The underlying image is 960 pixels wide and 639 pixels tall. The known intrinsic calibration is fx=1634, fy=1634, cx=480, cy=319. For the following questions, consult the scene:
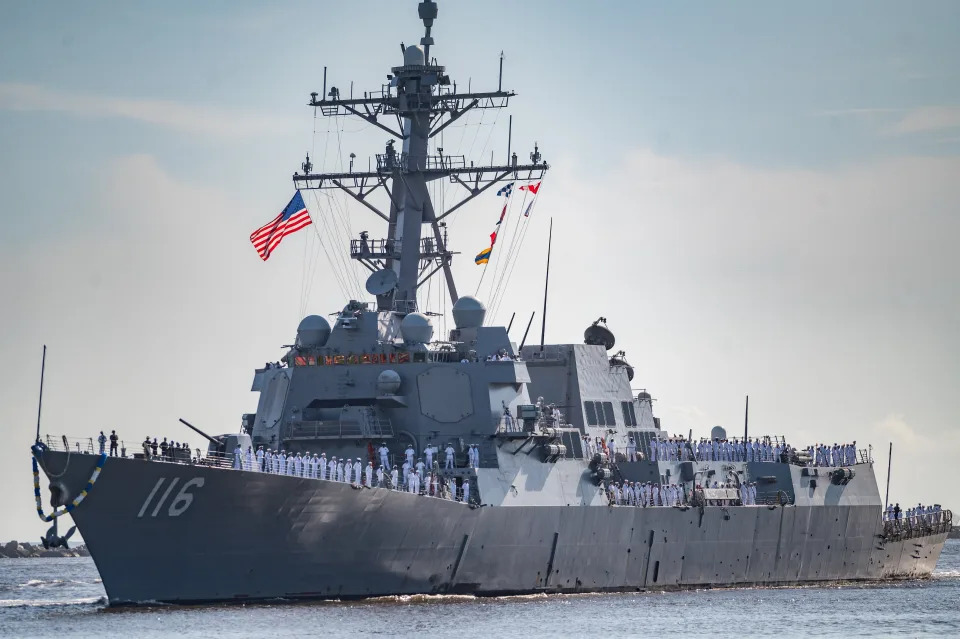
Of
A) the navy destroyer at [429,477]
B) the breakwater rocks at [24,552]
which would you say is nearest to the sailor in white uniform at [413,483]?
the navy destroyer at [429,477]

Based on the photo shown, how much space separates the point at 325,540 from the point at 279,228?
300 inches

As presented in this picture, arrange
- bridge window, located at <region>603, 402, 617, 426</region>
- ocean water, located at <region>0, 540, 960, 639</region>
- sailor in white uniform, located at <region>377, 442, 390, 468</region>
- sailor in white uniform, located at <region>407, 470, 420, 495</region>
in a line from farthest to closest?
bridge window, located at <region>603, 402, 617, 426</region> < sailor in white uniform, located at <region>377, 442, 390, 468</region> < sailor in white uniform, located at <region>407, 470, 420, 495</region> < ocean water, located at <region>0, 540, 960, 639</region>

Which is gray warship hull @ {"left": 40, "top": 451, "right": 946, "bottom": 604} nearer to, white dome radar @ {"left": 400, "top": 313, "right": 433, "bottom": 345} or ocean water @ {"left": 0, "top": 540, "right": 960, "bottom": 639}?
ocean water @ {"left": 0, "top": 540, "right": 960, "bottom": 639}

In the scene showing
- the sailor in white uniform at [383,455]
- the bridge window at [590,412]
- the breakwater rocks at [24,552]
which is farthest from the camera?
the breakwater rocks at [24,552]

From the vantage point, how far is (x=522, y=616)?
3034 centimetres

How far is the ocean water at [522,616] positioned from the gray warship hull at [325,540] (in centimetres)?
38

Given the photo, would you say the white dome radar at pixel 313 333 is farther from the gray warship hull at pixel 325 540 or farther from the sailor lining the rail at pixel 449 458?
the gray warship hull at pixel 325 540

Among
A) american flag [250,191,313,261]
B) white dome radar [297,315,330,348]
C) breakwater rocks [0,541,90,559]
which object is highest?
american flag [250,191,313,261]

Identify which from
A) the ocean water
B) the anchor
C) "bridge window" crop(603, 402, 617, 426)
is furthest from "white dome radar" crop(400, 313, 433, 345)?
the anchor

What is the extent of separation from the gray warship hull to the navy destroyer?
39mm

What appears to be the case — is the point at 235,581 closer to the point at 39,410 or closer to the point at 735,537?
the point at 39,410

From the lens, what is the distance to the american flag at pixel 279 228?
3444 cm

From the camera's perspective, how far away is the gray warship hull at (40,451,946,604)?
28.7m

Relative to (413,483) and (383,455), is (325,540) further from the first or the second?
(383,455)
